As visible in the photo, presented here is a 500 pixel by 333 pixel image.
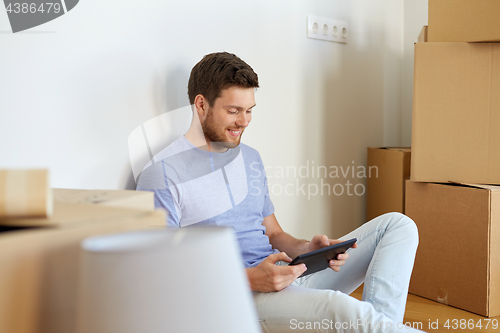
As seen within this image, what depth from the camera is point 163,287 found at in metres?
0.36

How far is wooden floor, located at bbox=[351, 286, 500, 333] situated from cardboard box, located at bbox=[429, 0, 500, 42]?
0.92 metres

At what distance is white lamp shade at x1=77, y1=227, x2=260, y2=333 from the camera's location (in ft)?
1.19

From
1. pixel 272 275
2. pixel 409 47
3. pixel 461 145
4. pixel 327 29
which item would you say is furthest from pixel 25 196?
pixel 409 47

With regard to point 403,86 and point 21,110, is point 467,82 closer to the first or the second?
point 403,86

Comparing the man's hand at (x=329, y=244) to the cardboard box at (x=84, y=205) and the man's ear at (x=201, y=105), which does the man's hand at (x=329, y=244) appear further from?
the cardboard box at (x=84, y=205)

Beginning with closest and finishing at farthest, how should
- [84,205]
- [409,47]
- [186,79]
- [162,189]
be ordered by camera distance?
[84,205]
[162,189]
[186,79]
[409,47]

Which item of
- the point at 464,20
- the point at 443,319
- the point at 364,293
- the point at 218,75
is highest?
the point at 464,20

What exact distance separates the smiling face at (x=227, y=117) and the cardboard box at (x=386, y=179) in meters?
0.78

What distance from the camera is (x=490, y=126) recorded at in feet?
4.75

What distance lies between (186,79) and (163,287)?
1.05 meters

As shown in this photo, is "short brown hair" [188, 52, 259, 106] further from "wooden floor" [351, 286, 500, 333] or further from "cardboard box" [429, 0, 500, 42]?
"wooden floor" [351, 286, 500, 333]

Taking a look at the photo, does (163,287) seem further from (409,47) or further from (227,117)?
(409,47)

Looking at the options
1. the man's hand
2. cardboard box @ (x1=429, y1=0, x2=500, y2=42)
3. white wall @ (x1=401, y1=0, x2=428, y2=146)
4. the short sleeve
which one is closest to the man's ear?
the short sleeve

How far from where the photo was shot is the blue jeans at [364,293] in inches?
35.8
